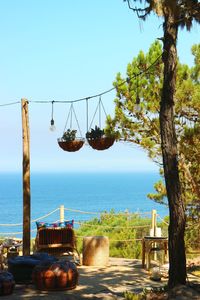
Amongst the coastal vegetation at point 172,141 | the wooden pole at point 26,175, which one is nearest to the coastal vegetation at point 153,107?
the wooden pole at point 26,175

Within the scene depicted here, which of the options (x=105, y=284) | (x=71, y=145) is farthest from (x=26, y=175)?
(x=105, y=284)

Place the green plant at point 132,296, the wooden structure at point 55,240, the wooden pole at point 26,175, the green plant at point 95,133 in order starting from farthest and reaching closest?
the wooden pole at point 26,175, the wooden structure at point 55,240, the green plant at point 95,133, the green plant at point 132,296

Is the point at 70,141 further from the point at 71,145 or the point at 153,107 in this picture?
the point at 153,107

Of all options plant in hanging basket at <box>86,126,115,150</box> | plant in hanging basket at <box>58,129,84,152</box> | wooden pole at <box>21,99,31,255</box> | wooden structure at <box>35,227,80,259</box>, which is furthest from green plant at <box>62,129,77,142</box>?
wooden structure at <box>35,227,80,259</box>

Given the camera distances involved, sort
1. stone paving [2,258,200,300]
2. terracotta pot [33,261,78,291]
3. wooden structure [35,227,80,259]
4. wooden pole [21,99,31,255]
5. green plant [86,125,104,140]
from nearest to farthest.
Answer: stone paving [2,258,200,300] → terracotta pot [33,261,78,291] → green plant [86,125,104,140] → wooden structure [35,227,80,259] → wooden pole [21,99,31,255]

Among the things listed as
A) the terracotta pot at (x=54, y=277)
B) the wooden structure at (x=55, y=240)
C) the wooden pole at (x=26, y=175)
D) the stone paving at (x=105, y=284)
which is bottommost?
the stone paving at (x=105, y=284)

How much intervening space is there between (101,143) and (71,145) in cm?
52

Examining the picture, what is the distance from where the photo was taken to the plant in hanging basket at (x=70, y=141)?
912 cm

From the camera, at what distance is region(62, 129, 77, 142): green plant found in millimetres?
9133

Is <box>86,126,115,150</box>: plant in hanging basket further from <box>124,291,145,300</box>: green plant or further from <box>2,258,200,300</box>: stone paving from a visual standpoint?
<box>124,291,145,300</box>: green plant

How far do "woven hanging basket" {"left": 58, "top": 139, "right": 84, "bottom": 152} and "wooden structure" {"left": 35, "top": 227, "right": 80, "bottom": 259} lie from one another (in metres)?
1.86

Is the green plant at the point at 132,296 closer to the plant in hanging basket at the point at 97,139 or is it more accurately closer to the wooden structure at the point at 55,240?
the plant in hanging basket at the point at 97,139

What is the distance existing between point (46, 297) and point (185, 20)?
13.5 ft

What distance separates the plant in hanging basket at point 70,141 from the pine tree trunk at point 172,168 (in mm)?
2278
